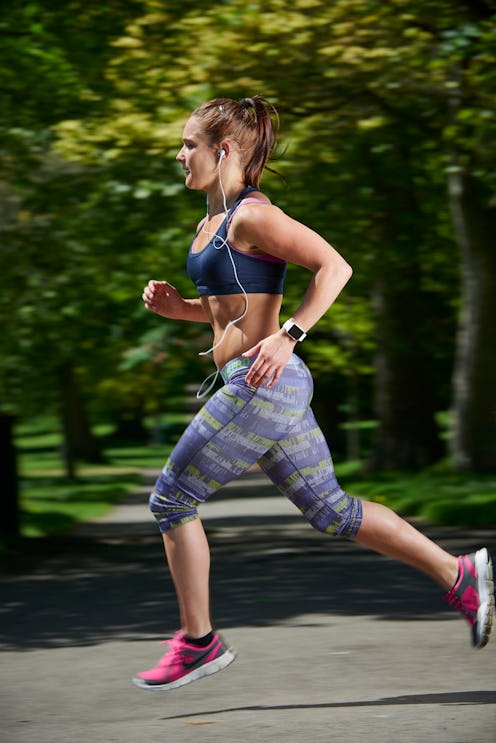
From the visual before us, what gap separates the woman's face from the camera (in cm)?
511

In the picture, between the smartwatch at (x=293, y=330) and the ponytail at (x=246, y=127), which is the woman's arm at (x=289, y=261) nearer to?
the smartwatch at (x=293, y=330)

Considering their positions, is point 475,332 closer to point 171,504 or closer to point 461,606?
point 461,606

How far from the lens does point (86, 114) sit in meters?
→ 15.7

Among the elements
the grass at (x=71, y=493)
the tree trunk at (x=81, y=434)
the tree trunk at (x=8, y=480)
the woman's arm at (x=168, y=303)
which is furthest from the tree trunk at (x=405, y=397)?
the woman's arm at (x=168, y=303)

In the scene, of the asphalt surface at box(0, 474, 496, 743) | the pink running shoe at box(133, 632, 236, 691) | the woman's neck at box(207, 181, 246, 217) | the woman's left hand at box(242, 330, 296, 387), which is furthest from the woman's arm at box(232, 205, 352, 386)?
the asphalt surface at box(0, 474, 496, 743)

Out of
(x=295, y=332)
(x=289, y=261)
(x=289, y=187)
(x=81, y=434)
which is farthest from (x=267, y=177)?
(x=81, y=434)

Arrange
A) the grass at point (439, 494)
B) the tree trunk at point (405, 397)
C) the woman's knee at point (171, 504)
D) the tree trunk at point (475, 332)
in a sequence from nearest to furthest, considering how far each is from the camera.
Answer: the woman's knee at point (171, 504) → the grass at point (439, 494) → the tree trunk at point (475, 332) → the tree trunk at point (405, 397)

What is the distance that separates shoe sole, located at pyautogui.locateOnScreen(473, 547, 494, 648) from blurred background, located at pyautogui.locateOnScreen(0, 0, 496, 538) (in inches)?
292

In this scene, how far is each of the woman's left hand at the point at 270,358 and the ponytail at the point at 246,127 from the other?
29.2 inches

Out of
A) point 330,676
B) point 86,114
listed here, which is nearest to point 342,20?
point 86,114

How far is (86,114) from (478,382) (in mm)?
5527

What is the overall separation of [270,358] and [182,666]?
116 cm

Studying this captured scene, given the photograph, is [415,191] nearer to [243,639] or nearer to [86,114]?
[86,114]

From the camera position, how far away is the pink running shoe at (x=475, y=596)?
4984 mm
